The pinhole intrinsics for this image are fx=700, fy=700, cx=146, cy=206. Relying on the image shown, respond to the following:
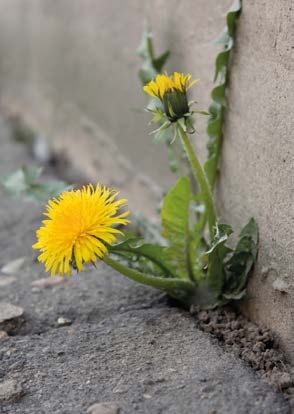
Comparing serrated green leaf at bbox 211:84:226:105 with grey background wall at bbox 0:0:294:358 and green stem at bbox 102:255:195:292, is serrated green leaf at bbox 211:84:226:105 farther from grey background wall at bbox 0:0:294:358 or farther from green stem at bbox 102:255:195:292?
green stem at bbox 102:255:195:292

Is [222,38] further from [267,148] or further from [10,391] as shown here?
[10,391]

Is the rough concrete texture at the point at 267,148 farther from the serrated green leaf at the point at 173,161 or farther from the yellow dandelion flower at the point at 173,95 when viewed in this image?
the serrated green leaf at the point at 173,161

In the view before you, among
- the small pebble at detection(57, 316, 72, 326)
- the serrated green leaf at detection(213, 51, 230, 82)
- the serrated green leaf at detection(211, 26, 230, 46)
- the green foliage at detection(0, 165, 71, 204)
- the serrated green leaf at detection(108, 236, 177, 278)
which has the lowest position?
the small pebble at detection(57, 316, 72, 326)

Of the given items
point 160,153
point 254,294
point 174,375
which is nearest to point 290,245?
point 254,294

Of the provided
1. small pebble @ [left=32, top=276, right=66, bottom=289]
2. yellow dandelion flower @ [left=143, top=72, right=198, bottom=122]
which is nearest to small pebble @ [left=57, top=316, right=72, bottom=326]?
small pebble @ [left=32, top=276, right=66, bottom=289]

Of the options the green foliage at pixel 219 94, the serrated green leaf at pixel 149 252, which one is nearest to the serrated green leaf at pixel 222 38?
the green foliage at pixel 219 94

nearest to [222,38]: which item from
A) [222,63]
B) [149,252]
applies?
[222,63]
